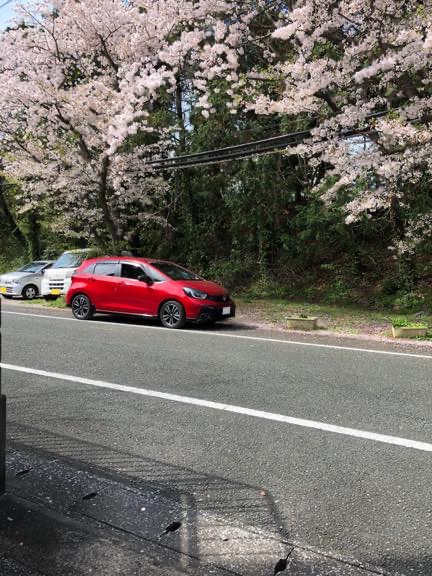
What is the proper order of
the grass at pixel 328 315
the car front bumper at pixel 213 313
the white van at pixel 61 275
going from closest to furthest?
1. the car front bumper at pixel 213 313
2. the grass at pixel 328 315
3. the white van at pixel 61 275

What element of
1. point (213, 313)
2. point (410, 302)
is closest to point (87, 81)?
point (213, 313)


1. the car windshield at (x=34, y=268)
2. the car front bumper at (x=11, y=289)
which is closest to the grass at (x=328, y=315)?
the car front bumper at (x=11, y=289)

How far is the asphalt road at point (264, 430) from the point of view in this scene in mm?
3162

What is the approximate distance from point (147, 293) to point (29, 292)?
9.54 meters

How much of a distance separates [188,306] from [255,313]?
3335mm

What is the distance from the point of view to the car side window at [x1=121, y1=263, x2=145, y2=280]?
12.3m

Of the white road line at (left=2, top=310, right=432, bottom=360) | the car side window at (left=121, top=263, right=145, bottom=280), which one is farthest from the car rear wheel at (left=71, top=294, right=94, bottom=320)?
the car side window at (left=121, top=263, right=145, bottom=280)

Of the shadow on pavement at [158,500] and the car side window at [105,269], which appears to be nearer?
the shadow on pavement at [158,500]

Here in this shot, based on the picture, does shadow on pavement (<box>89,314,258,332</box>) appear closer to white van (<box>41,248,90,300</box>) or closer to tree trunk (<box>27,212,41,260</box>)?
white van (<box>41,248,90,300</box>)

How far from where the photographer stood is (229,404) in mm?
5539

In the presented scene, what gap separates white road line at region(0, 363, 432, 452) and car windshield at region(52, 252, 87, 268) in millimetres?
10709

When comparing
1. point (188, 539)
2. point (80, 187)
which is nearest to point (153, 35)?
point (80, 187)

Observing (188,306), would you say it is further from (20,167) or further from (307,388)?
(20,167)

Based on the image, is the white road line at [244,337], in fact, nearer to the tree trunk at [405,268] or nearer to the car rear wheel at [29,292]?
the car rear wheel at [29,292]
